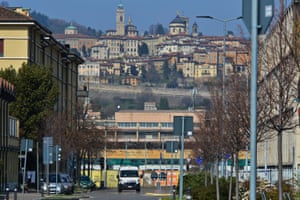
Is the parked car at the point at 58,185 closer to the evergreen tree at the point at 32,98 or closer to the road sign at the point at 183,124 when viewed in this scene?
the evergreen tree at the point at 32,98

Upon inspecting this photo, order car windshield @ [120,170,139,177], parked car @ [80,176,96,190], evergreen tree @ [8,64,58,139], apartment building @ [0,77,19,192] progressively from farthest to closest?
parked car @ [80,176,96,190], car windshield @ [120,170,139,177], evergreen tree @ [8,64,58,139], apartment building @ [0,77,19,192]

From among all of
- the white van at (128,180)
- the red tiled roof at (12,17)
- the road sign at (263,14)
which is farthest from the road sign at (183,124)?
the red tiled roof at (12,17)

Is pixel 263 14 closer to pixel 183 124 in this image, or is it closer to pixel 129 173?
pixel 183 124

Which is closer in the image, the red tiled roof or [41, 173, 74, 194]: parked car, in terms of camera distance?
[41, 173, 74, 194]: parked car

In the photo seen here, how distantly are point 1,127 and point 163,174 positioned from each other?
2286 cm

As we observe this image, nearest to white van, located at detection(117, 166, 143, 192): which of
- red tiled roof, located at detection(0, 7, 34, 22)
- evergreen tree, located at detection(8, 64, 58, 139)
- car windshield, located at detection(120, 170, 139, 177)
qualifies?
car windshield, located at detection(120, 170, 139, 177)

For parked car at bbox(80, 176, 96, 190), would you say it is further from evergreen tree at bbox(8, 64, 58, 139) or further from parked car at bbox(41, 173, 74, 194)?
parked car at bbox(41, 173, 74, 194)

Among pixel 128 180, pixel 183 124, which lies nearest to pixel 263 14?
pixel 183 124

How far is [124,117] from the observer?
193375 mm

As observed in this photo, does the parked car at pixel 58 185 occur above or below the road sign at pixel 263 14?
below

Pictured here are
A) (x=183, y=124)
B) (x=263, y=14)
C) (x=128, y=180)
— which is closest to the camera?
(x=263, y=14)

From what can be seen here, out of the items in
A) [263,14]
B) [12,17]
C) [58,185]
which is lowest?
[58,185]

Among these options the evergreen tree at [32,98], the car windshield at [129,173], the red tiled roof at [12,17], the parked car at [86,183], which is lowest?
the parked car at [86,183]

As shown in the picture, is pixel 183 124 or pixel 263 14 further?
pixel 183 124
